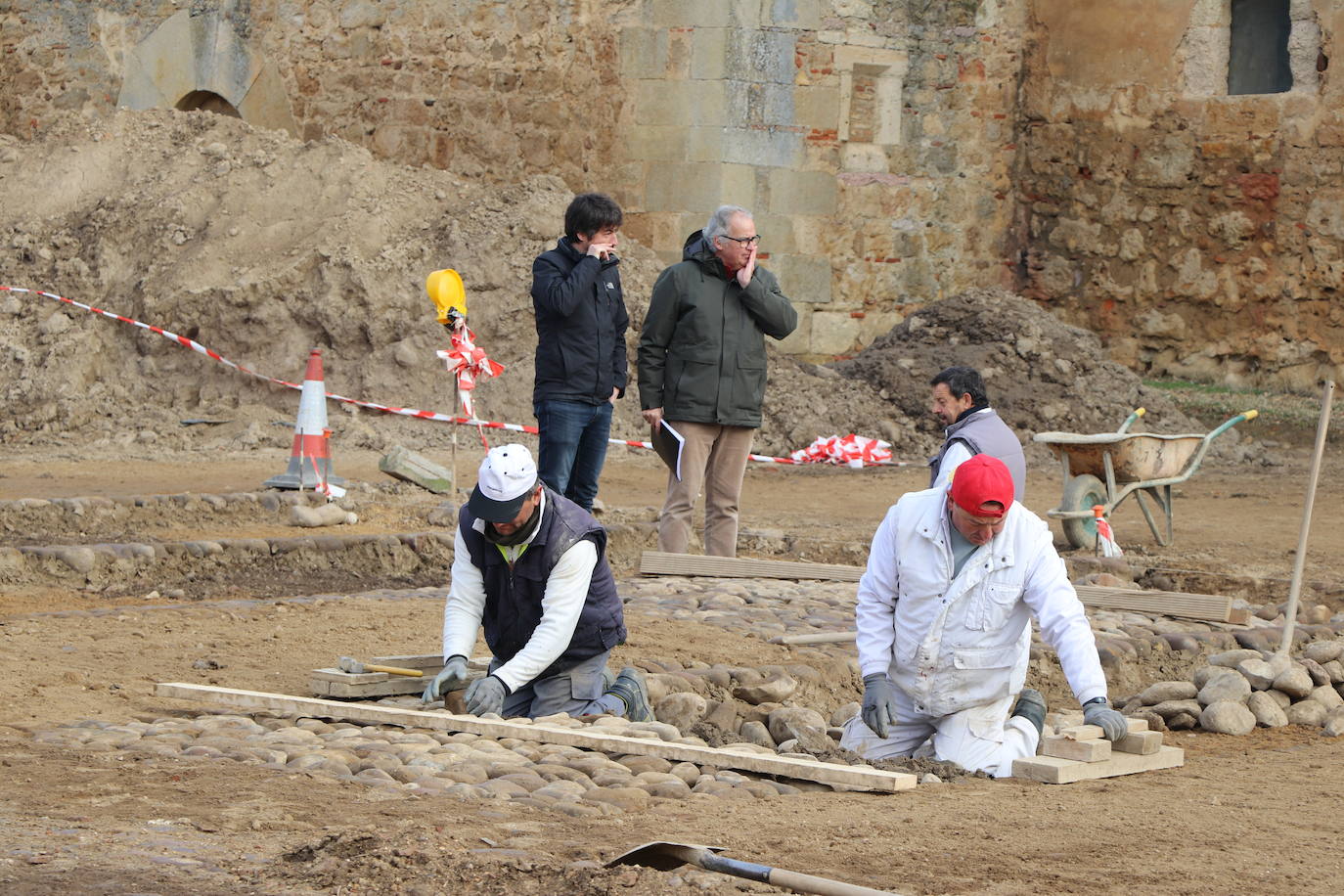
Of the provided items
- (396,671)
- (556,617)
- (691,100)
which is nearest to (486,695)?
(556,617)

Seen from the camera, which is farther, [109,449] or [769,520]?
[109,449]

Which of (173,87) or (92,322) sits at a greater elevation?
(173,87)

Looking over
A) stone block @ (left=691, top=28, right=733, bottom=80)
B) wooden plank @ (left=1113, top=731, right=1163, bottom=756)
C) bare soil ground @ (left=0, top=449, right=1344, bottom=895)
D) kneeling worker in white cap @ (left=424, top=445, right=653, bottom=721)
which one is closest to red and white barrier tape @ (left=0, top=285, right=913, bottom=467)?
stone block @ (left=691, top=28, right=733, bottom=80)

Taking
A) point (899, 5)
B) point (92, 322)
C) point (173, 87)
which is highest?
point (899, 5)

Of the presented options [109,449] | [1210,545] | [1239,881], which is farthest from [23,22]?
[1239,881]

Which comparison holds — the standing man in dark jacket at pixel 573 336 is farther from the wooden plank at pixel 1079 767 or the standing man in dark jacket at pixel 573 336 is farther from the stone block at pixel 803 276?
the stone block at pixel 803 276

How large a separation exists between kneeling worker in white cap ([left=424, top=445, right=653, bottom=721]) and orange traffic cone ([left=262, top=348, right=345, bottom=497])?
5.80 metres

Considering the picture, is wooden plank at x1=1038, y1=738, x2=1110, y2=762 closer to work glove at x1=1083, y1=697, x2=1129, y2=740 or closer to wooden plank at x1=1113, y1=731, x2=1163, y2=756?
work glove at x1=1083, y1=697, x2=1129, y2=740

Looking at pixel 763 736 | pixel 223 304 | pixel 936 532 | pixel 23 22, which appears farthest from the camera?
pixel 23 22

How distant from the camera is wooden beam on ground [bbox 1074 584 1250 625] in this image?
882 cm

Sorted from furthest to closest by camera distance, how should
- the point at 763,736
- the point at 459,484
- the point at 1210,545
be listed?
1. the point at 459,484
2. the point at 1210,545
3. the point at 763,736

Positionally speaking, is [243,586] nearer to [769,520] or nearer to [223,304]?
[769,520]

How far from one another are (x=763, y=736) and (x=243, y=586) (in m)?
4.08

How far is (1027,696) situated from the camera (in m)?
6.09
